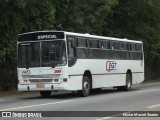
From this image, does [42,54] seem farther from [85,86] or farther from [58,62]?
[85,86]

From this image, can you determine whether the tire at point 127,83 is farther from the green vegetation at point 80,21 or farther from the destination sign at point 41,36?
the destination sign at point 41,36

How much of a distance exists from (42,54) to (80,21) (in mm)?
10300

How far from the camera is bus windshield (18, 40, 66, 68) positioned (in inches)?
866

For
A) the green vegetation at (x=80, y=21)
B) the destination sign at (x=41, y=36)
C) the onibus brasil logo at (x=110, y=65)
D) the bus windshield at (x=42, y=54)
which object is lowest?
the onibus brasil logo at (x=110, y=65)

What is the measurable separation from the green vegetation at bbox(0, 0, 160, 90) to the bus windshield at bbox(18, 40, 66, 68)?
12.8ft

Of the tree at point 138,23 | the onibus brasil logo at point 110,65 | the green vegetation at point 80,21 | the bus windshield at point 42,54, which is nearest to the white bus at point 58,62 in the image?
the bus windshield at point 42,54

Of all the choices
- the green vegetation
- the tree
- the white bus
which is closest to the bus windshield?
the white bus

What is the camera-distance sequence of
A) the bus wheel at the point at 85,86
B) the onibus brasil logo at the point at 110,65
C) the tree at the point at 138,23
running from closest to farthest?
1. the bus wheel at the point at 85,86
2. the onibus brasil logo at the point at 110,65
3. the tree at the point at 138,23

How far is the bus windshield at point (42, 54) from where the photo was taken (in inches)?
866

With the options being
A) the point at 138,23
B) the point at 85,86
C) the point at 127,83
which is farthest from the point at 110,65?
the point at 138,23

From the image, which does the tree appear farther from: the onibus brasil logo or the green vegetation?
the onibus brasil logo

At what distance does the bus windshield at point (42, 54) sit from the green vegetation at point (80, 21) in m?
3.90

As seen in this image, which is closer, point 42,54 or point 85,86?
point 42,54

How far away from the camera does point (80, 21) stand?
3212 cm
